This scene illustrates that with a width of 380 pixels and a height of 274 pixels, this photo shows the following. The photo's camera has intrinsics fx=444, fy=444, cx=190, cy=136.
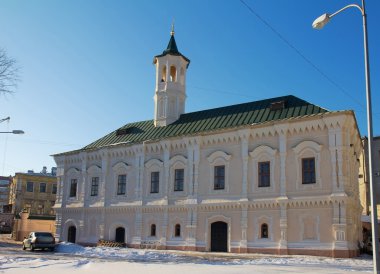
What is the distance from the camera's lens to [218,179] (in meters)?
30.2

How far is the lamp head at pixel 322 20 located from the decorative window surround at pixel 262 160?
1534 cm

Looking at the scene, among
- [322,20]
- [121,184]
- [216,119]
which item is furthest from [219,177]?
[322,20]

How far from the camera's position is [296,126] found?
27422mm

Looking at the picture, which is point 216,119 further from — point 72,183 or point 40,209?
point 40,209

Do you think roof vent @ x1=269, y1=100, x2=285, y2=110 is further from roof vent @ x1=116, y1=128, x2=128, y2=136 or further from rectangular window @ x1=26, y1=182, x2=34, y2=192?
rectangular window @ x1=26, y1=182, x2=34, y2=192

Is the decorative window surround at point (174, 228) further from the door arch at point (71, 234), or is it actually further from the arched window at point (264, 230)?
the door arch at point (71, 234)

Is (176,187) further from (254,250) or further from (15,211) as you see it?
(15,211)

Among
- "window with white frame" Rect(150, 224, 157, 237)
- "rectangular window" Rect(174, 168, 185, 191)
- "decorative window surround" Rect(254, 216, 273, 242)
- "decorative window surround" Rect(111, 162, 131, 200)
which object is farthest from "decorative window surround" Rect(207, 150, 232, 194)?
"decorative window surround" Rect(111, 162, 131, 200)

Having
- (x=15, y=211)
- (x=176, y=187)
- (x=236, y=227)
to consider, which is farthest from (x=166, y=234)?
(x=15, y=211)

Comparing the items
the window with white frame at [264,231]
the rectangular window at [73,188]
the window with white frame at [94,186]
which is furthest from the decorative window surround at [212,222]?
the rectangular window at [73,188]

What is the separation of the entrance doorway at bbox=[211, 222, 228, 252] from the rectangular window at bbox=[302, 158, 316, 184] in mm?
6143

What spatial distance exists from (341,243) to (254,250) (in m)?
5.36

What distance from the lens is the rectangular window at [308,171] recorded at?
87.6 ft

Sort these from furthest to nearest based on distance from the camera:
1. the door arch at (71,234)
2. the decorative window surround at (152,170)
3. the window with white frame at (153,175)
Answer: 1. the door arch at (71,234)
2. the window with white frame at (153,175)
3. the decorative window surround at (152,170)
